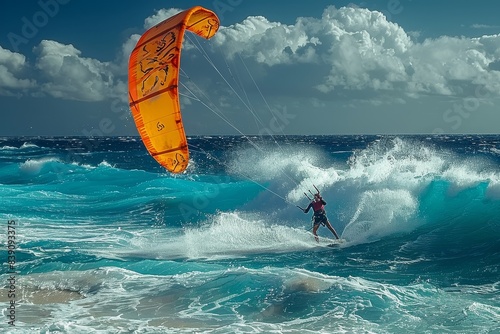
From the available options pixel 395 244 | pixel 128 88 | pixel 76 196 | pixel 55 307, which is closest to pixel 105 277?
pixel 55 307

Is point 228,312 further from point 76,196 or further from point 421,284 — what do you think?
point 76,196

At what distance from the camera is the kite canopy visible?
28.1ft

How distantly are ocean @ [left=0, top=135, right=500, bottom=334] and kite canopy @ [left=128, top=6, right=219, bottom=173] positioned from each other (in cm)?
253

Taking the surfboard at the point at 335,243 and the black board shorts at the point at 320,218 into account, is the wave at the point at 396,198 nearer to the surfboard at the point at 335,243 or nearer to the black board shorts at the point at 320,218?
the surfboard at the point at 335,243

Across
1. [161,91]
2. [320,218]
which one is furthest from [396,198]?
[161,91]

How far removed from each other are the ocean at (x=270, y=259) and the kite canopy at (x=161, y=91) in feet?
8.31

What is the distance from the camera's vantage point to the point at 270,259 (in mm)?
12539

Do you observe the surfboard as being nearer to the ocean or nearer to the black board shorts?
the ocean

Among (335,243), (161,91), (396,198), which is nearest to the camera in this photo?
(161,91)

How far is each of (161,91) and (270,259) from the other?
531cm

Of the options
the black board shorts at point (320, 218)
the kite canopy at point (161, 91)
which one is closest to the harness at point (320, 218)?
the black board shorts at point (320, 218)

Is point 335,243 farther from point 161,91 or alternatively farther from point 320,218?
point 161,91

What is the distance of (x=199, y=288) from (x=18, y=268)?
4.11m

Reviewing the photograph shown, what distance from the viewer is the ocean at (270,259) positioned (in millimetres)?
8641
